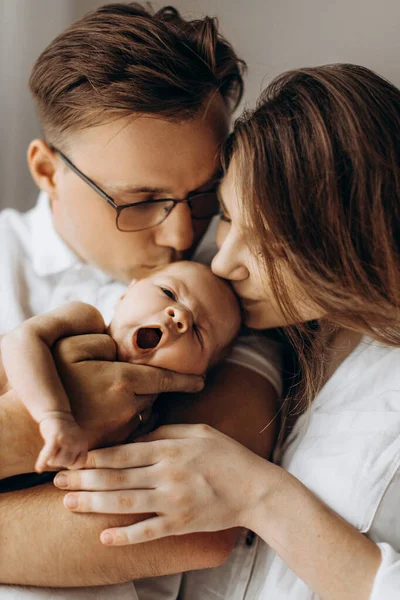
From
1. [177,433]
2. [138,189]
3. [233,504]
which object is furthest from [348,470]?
[138,189]

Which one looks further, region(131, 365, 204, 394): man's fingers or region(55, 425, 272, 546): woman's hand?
region(131, 365, 204, 394): man's fingers

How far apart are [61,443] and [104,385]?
0.23 meters

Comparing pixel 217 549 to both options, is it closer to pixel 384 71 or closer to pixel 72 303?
pixel 72 303

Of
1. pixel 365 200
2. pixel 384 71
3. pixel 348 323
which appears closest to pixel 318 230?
pixel 365 200

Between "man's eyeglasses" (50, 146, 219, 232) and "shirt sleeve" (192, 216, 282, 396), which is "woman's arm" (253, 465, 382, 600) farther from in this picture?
"man's eyeglasses" (50, 146, 219, 232)

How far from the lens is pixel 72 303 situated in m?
1.49

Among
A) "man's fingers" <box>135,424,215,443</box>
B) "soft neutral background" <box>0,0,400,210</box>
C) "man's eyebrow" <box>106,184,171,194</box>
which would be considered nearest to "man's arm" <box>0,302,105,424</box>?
"man's fingers" <box>135,424,215,443</box>

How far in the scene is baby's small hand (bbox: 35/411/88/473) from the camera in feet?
3.63

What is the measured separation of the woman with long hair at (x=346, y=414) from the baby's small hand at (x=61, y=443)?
0.14 m

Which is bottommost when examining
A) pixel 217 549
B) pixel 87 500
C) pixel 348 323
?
pixel 217 549

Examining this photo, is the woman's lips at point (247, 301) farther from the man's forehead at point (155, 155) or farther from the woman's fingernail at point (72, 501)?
the woman's fingernail at point (72, 501)

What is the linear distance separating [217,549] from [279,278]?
0.57 metres

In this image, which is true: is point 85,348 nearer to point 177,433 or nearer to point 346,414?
point 177,433

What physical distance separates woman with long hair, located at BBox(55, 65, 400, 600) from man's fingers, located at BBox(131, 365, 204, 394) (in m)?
0.09
